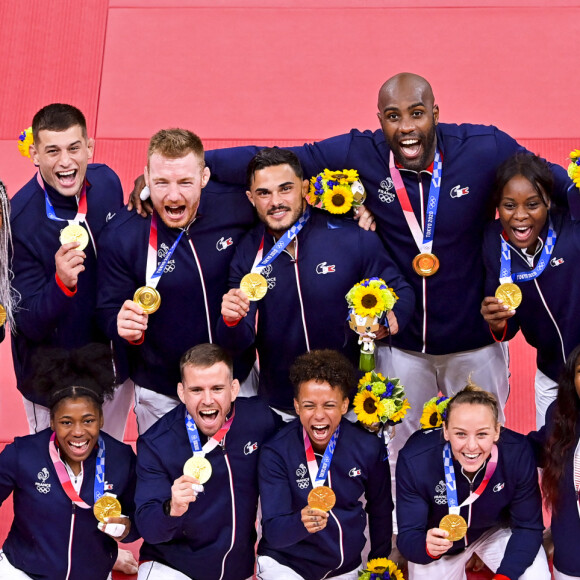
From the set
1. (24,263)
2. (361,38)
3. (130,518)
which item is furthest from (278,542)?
(361,38)

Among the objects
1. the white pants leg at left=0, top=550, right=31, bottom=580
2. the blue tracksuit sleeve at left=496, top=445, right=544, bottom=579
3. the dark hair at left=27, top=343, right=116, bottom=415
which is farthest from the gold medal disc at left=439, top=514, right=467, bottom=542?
the white pants leg at left=0, top=550, right=31, bottom=580

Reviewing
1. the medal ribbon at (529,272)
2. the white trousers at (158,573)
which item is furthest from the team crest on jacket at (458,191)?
the white trousers at (158,573)

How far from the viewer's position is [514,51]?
11648mm

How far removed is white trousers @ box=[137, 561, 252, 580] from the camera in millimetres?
6641

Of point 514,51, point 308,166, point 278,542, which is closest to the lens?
point 278,542

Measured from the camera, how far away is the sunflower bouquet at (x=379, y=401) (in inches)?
263

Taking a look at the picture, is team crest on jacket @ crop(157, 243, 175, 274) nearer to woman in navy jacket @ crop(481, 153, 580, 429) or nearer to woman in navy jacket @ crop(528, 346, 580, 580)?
woman in navy jacket @ crop(481, 153, 580, 429)

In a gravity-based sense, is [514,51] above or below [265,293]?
above

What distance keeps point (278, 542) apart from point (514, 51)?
697 cm

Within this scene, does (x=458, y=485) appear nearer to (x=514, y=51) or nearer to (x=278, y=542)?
(x=278, y=542)

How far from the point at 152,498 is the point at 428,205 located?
7.94 ft

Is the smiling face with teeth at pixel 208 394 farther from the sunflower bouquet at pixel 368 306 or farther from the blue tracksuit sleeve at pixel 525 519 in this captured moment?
the blue tracksuit sleeve at pixel 525 519

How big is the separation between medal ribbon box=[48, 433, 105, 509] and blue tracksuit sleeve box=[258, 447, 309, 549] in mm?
946

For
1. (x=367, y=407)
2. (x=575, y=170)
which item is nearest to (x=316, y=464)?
(x=367, y=407)
